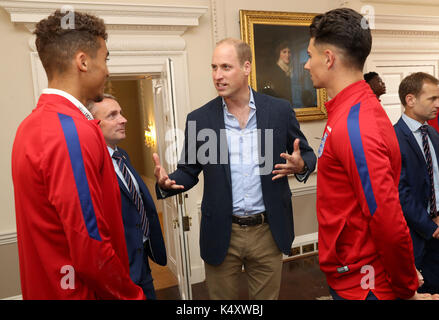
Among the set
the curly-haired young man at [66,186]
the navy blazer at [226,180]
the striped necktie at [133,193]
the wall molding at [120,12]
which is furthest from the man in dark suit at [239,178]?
the wall molding at [120,12]

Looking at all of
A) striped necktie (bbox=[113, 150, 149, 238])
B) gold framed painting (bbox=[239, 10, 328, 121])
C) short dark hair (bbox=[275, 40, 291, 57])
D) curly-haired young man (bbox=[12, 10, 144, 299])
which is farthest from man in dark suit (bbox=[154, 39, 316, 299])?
short dark hair (bbox=[275, 40, 291, 57])

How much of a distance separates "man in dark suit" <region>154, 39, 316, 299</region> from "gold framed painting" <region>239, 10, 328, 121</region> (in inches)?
82.0

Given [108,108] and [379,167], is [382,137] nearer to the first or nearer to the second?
[379,167]

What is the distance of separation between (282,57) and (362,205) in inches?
135

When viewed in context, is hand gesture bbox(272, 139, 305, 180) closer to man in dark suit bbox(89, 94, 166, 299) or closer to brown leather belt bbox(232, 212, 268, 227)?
brown leather belt bbox(232, 212, 268, 227)

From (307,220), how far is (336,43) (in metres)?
3.57

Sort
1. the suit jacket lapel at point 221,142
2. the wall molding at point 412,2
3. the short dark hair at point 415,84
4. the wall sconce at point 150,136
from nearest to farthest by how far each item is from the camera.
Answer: the suit jacket lapel at point 221,142 < the short dark hair at point 415,84 < the wall molding at point 412,2 < the wall sconce at point 150,136

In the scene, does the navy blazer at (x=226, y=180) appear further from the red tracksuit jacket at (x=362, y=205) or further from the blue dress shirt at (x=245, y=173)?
the red tracksuit jacket at (x=362, y=205)

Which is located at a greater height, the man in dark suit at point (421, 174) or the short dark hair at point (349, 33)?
the short dark hair at point (349, 33)

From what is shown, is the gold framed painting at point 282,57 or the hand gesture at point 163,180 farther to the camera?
Answer: the gold framed painting at point 282,57

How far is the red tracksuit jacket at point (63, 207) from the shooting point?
113 cm

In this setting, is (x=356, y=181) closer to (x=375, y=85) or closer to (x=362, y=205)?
(x=362, y=205)

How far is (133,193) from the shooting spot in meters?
2.08

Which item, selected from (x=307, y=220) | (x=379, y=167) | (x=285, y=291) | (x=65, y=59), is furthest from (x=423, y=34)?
(x=65, y=59)
